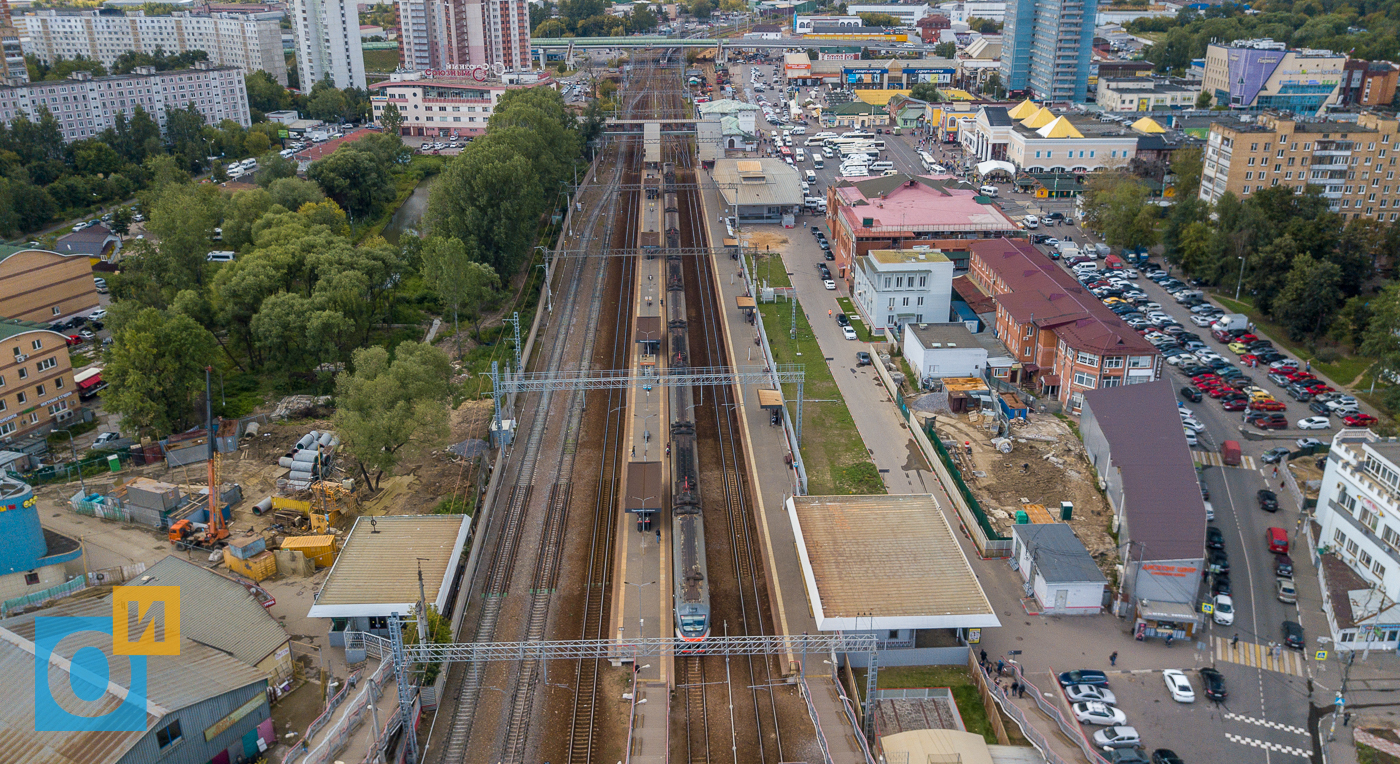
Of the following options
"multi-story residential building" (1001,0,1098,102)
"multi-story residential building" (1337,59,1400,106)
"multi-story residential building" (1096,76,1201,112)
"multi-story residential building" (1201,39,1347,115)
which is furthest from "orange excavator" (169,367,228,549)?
"multi-story residential building" (1337,59,1400,106)

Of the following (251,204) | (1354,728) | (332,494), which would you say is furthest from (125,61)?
(1354,728)

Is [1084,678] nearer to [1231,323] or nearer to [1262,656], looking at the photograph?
[1262,656]

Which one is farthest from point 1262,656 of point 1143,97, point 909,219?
point 1143,97

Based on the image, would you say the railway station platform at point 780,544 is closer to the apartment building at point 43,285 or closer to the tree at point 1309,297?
the tree at point 1309,297

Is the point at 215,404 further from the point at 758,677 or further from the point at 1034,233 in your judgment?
the point at 1034,233

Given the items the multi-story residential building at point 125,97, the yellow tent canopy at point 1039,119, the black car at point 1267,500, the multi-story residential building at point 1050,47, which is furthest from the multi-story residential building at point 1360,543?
the multi-story residential building at point 125,97

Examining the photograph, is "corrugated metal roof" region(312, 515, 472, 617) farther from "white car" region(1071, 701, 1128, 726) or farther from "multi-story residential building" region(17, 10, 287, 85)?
"multi-story residential building" region(17, 10, 287, 85)
